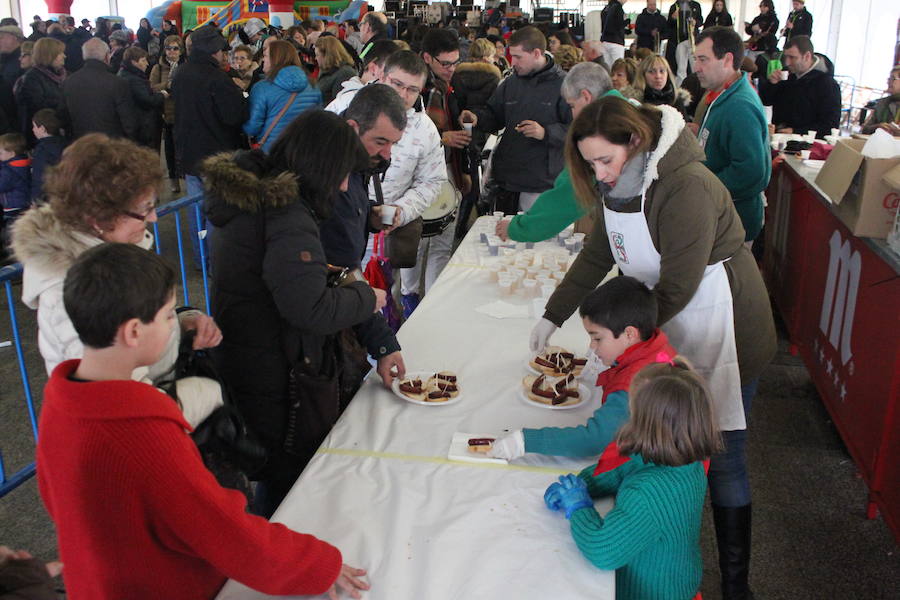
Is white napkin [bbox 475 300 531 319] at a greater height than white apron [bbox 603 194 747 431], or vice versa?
white apron [bbox 603 194 747 431]

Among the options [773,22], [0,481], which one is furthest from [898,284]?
[773,22]

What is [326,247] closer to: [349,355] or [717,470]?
[349,355]

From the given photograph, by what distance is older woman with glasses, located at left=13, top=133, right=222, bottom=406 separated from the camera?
1882 millimetres

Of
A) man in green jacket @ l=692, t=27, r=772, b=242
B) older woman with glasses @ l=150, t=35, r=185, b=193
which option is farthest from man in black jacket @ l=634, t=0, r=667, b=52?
man in green jacket @ l=692, t=27, r=772, b=242

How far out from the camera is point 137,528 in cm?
134

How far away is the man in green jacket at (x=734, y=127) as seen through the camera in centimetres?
397

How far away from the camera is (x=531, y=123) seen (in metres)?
4.83

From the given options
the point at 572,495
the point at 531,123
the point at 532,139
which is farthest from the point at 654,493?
the point at 532,139

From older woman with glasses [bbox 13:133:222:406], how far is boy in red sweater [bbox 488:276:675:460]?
939 millimetres

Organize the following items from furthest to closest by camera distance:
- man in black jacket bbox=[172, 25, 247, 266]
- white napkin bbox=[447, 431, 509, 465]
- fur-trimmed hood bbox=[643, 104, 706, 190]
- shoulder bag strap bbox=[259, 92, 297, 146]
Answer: shoulder bag strap bbox=[259, 92, 297, 146] → man in black jacket bbox=[172, 25, 247, 266] → fur-trimmed hood bbox=[643, 104, 706, 190] → white napkin bbox=[447, 431, 509, 465]

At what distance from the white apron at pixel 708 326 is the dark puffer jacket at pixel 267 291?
2.84 feet

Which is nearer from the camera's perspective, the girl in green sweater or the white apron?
the girl in green sweater

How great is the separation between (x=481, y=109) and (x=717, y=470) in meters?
3.75

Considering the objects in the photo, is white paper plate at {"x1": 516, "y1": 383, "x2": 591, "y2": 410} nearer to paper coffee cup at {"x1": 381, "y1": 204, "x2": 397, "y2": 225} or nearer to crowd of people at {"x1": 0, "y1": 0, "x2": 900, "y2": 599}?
crowd of people at {"x1": 0, "y1": 0, "x2": 900, "y2": 599}
